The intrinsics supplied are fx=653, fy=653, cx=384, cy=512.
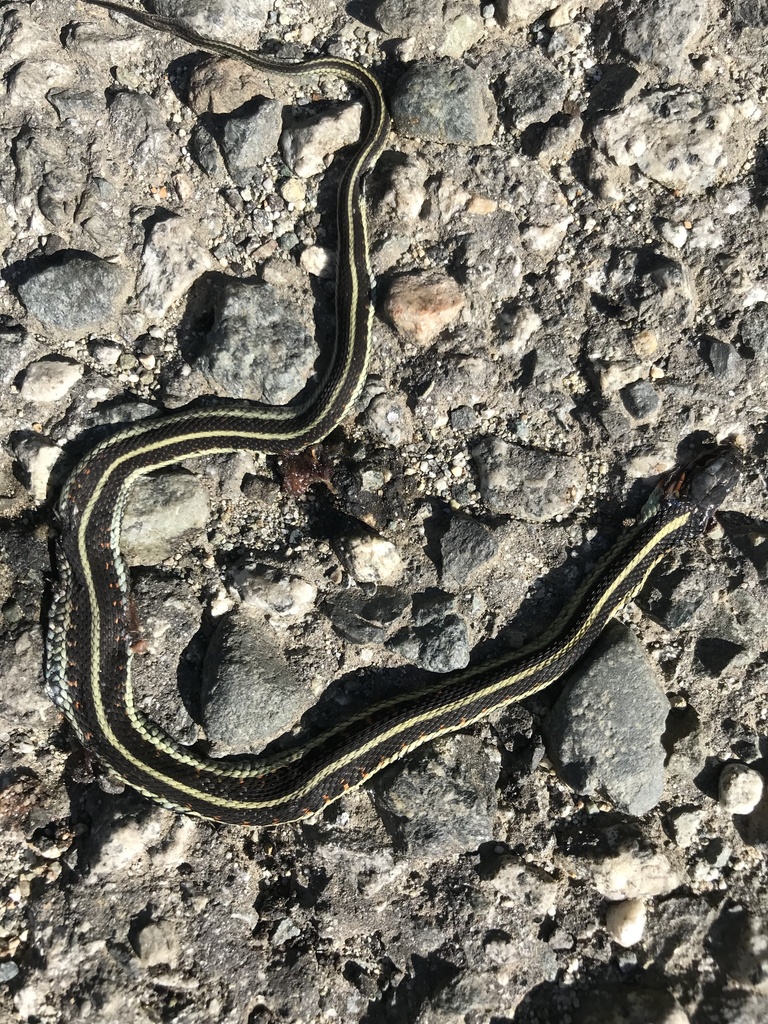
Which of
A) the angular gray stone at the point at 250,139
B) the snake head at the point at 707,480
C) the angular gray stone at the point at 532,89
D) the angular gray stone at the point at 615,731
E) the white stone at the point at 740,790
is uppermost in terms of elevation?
the angular gray stone at the point at 532,89

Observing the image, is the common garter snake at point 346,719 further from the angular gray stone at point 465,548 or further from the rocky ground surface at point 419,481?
the angular gray stone at point 465,548

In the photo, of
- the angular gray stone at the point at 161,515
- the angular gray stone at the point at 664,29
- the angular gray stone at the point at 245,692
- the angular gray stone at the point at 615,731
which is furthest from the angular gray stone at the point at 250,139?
the angular gray stone at the point at 615,731

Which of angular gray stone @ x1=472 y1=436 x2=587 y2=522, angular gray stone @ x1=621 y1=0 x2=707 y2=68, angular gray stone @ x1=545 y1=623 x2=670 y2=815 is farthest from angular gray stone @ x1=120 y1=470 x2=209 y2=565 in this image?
angular gray stone @ x1=621 y1=0 x2=707 y2=68

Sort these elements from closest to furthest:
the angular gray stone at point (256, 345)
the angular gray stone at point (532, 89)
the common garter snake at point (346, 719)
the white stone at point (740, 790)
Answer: the common garter snake at point (346, 719) < the angular gray stone at point (256, 345) < the white stone at point (740, 790) < the angular gray stone at point (532, 89)

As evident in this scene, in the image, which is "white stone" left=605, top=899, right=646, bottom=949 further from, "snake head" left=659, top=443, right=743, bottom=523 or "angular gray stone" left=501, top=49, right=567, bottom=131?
"angular gray stone" left=501, top=49, right=567, bottom=131

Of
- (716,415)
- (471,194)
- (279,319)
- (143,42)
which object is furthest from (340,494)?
(143,42)

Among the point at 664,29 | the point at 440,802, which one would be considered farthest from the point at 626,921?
the point at 664,29

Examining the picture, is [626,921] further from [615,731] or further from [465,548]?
[465,548]
